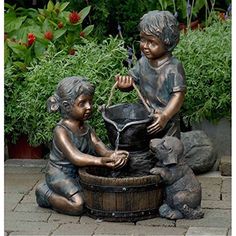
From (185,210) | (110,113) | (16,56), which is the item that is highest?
(16,56)

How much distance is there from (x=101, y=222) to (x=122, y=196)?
31 cm

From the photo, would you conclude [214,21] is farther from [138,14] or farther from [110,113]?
[110,113]

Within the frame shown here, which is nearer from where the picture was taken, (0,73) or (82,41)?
(0,73)

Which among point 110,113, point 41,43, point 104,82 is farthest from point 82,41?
point 110,113

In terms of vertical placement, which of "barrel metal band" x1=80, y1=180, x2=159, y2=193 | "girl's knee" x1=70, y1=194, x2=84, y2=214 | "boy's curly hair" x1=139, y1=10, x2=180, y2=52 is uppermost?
"boy's curly hair" x1=139, y1=10, x2=180, y2=52

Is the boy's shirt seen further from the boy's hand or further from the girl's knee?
the girl's knee

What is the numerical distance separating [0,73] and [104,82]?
7.53 ft

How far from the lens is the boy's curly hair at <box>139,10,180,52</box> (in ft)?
22.0

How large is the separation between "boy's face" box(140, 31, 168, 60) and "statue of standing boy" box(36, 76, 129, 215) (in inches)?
21.6

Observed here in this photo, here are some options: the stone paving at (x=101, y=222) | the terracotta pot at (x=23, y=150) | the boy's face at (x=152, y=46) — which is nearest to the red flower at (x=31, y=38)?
the terracotta pot at (x=23, y=150)

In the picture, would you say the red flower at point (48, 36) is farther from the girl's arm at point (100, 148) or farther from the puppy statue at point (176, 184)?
the puppy statue at point (176, 184)

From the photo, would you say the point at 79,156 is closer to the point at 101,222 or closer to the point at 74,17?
the point at 101,222

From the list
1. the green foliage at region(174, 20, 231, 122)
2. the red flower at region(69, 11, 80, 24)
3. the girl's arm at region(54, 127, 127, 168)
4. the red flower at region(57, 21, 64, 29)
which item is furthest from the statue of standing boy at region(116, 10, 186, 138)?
the red flower at region(57, 21, 64, 29)

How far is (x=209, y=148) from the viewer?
7930mm
